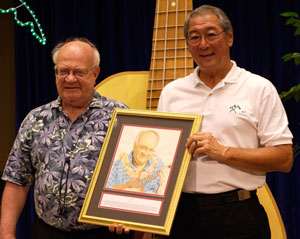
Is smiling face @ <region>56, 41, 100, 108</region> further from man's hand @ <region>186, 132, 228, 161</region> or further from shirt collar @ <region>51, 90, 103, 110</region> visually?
man's hand @ <region>186, 132, 228, 161</region>

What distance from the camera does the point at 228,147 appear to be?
1.80m

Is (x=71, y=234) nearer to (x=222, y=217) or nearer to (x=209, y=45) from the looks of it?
(x=222, y=217)

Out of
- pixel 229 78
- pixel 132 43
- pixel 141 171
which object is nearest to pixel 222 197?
pixel 141 171

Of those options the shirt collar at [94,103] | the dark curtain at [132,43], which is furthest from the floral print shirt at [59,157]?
the dark curtain at [132,43]

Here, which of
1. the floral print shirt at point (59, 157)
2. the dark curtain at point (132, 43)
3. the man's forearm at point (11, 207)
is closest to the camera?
the floral print shirt at point (59, 157)

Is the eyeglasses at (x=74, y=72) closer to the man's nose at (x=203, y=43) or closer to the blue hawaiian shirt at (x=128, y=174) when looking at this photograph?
the blue hawaiian shirt at (x=128, y=174)

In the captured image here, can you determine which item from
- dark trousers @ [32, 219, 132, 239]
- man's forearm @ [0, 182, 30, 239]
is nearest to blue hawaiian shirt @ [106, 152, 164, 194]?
dark trousers @ [32, 219, 132, 239]

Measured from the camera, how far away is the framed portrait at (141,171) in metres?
1.74

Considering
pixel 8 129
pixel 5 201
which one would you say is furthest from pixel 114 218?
pixel 8 129

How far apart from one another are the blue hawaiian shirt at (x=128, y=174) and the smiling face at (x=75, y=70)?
0.43 metres

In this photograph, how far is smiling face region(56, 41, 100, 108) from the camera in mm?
2094

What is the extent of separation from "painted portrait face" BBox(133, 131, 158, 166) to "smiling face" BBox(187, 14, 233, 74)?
14.7 inches

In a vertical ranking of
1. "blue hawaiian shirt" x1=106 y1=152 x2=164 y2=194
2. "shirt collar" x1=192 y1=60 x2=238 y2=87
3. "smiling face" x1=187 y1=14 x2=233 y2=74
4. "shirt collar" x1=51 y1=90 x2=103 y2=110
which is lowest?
"blue hawaiian shirt" x1=106 y1=152 x2=164 y2=194

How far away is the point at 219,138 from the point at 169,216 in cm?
40
